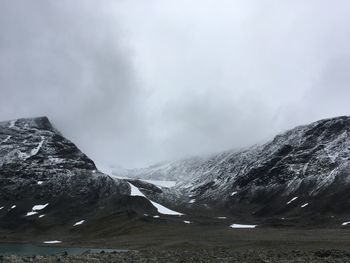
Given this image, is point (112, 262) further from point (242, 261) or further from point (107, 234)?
point (107, 234)

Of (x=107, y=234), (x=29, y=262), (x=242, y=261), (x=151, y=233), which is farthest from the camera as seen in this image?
(x=107, y=234)

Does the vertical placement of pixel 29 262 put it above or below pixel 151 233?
below

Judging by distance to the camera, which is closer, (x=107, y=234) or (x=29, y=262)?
(x=29, y=262)

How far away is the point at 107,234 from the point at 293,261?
147691mm

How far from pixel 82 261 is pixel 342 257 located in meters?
28.1

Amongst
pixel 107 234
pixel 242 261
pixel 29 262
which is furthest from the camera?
pixel 107 234

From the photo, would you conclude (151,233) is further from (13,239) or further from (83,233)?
(13,239)

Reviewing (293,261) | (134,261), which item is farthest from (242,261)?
(134,261)

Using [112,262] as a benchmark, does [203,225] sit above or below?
above

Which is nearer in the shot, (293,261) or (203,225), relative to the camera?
(293,261)

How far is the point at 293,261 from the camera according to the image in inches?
1887

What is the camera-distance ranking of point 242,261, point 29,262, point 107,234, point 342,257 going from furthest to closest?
point 107,234
point 342,257
point 242,261
point 29,262

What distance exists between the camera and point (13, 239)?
630 ft

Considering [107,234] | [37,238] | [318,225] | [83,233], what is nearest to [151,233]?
[107,234]
